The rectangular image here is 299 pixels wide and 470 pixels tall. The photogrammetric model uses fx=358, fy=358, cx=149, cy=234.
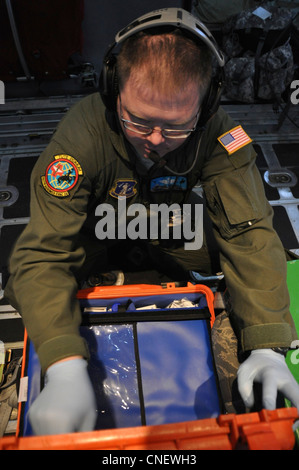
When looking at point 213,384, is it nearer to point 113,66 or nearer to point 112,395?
point 112,395

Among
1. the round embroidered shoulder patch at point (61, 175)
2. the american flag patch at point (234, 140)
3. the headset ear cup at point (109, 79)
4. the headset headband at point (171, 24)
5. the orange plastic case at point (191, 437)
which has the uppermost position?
the headset headband at point (171, 24)

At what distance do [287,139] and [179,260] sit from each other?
1.61m

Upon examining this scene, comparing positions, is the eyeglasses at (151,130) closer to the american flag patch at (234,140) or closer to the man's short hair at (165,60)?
the man's short hair at (165,60)

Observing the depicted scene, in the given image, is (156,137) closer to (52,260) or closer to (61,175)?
(61,175)

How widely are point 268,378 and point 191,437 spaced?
386mm

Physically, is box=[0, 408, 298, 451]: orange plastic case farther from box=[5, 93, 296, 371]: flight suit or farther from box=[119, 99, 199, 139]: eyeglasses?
box=[119, 99, 199, 139]: eyeglasses

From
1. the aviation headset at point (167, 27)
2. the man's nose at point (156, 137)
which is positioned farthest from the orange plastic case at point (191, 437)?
the aviation headset at point (167, 27)

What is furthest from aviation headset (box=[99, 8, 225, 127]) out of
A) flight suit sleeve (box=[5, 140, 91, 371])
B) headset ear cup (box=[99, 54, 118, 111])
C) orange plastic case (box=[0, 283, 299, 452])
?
orange plastic case (box=[0, 283, 299, 452])

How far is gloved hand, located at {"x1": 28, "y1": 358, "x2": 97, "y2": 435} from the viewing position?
0.94 m

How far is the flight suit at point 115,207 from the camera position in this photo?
1090 millimetres

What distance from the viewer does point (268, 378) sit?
1.06 metres

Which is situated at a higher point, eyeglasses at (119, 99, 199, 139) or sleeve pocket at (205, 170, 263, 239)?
eyeglasses at (119, 99, 199, 139)

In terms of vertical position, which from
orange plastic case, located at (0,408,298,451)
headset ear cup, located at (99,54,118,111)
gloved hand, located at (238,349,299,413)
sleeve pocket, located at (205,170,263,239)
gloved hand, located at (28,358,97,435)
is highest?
headset ear cup, located at (99,54,118,111)

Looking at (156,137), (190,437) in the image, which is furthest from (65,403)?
(156,137)
